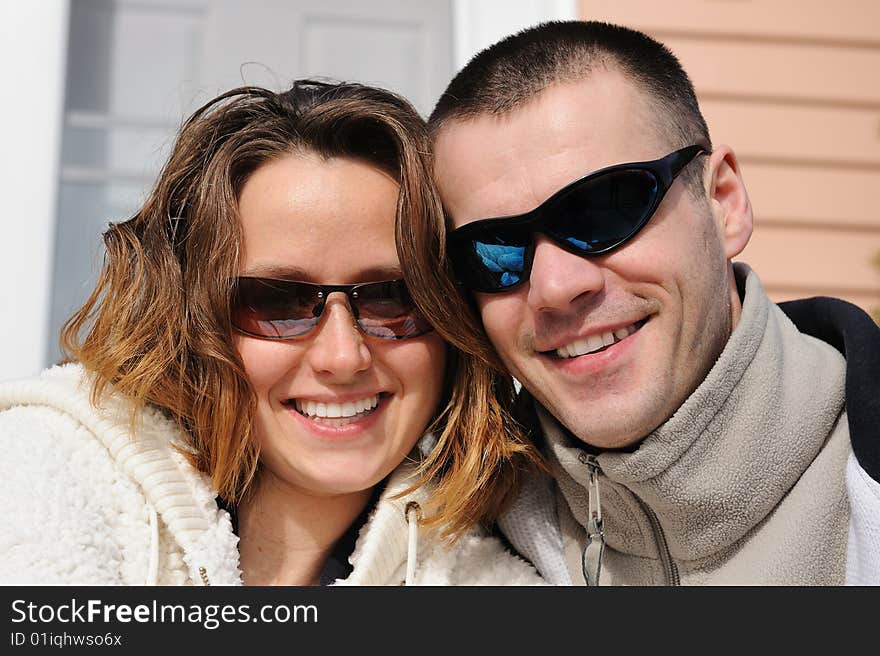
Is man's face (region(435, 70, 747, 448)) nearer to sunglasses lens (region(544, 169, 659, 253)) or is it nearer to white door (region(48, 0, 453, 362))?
sunglasses lens (region(544, 169, 659, 253))

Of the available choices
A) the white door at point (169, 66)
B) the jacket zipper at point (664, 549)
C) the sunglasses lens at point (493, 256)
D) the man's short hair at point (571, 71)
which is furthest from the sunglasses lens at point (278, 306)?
the white door at point (169, 66)

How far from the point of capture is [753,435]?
175 centimetres

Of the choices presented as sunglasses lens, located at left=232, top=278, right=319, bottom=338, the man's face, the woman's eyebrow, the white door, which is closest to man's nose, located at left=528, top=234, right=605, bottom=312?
the man's face

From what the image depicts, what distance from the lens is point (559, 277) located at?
177 centimetres

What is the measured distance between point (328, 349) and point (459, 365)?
1.19 ft

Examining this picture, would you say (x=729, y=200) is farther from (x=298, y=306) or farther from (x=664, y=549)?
(x=298, y=306)

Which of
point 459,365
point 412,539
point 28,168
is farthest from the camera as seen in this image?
point 28,168

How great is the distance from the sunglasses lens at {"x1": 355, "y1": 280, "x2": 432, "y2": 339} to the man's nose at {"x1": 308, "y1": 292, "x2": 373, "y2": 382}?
0.03 m

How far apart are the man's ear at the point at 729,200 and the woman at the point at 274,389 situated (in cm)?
63

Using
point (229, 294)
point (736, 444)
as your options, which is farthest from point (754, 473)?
point (229, 294)

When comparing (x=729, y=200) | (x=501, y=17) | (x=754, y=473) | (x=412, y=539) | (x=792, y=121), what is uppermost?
(x=501, y=17)

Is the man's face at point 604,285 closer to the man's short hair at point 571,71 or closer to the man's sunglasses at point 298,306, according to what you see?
the man's short hair at point 571,71
